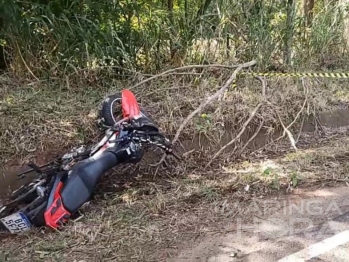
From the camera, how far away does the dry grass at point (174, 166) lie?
11.1ft

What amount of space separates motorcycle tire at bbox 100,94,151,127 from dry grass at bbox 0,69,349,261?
0.20 m

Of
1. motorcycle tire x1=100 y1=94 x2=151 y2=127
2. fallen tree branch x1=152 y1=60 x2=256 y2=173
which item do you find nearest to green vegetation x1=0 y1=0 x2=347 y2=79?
fallen tree branch x1=152 y1=60 x2=256 y2=173

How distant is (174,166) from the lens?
4762 millimetres

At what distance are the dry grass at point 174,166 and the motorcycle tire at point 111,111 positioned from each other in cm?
20

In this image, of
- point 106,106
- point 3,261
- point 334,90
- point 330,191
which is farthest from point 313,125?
point 3,261

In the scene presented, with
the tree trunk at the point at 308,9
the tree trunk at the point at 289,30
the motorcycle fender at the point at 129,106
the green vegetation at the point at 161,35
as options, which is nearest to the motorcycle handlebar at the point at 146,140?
the motorcycle fender at the point at 129,106

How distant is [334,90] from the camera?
6781 mm

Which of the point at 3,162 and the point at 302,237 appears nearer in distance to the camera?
the point at 302,237

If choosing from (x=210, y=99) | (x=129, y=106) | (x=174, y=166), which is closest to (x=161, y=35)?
(x=210, y=99)

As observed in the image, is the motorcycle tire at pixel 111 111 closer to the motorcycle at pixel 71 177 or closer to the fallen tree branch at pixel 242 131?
the motorcycle at pixel 71 177

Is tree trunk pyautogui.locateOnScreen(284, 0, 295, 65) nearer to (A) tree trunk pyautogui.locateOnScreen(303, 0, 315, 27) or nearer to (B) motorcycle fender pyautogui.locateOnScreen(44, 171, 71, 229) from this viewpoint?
(A) tree trunk pyautogui.locateOnScreen(303, 0, 315, 27)

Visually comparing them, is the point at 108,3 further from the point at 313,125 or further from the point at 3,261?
the point at 3,261

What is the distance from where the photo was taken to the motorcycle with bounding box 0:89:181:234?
11.8ft

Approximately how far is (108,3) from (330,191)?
138 inches
